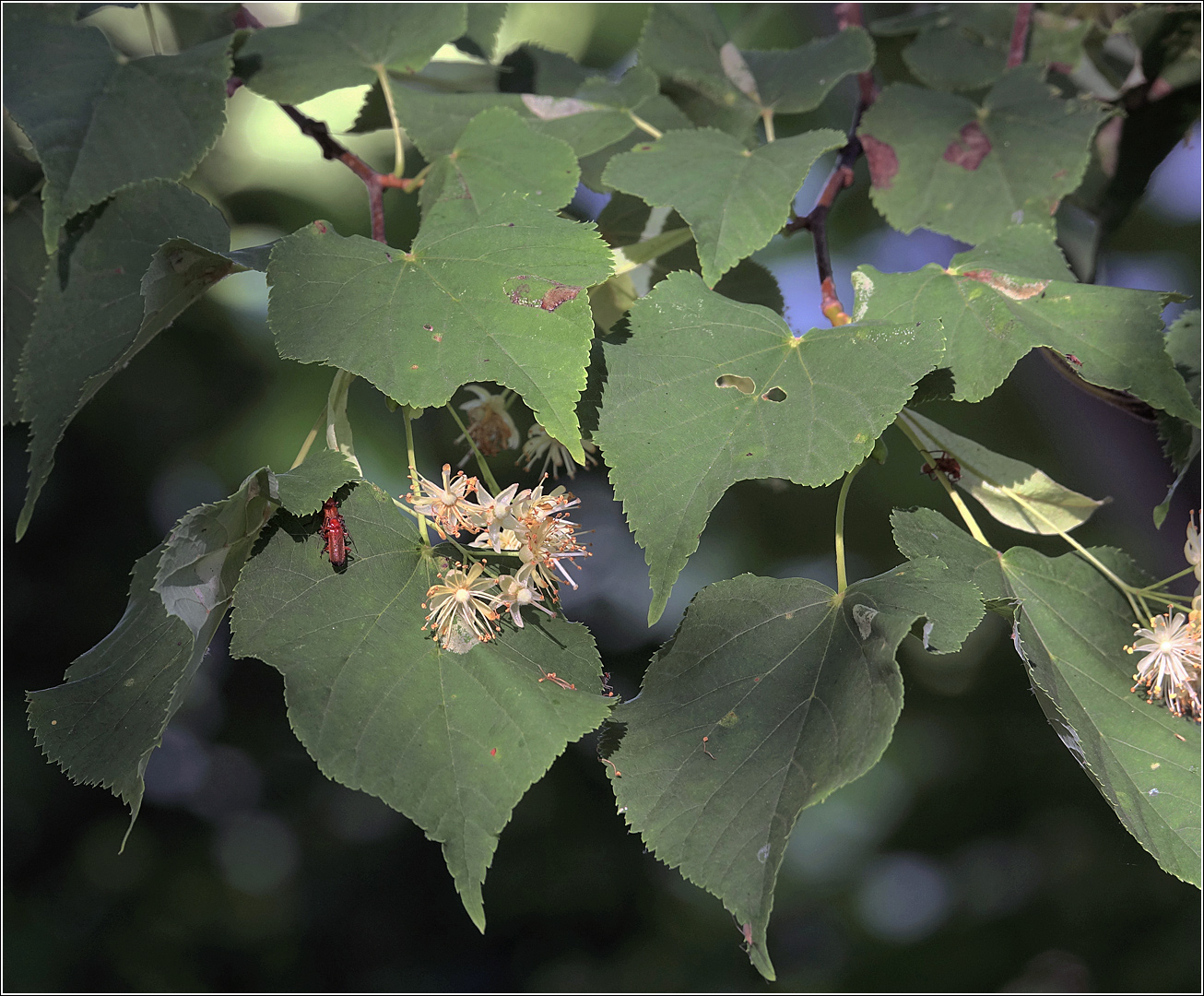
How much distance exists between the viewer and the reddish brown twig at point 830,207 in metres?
0.72

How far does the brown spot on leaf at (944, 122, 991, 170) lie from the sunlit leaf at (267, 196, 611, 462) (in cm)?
58

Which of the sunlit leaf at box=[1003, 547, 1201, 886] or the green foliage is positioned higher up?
the green foliage

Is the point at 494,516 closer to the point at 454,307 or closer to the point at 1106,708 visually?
the point at 454,307

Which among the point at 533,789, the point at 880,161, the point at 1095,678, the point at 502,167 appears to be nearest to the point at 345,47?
the point at 502,167

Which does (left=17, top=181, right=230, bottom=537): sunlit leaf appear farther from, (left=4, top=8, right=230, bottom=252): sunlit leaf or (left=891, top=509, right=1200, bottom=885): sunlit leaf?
(left=891, top=509, right=1200, bottom=885): sunlit leaf

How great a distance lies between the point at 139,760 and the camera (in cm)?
52

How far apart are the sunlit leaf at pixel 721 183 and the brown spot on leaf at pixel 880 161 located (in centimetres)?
24

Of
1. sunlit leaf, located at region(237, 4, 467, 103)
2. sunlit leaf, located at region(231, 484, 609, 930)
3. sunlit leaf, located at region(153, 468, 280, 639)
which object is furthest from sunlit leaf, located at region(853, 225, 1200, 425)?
sunlit leaf, located at region(237, 4, 467, 103)

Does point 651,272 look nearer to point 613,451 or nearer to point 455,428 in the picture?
point 613,451

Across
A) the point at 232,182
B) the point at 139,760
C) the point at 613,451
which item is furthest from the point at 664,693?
the point at 232,182

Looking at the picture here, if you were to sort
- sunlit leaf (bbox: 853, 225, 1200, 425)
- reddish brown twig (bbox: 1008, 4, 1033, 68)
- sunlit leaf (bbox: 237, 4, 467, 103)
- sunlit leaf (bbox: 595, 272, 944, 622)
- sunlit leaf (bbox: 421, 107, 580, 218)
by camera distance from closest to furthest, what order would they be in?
sunlit leaf (bbox: 595, 272, 944, 622) < sunlit leaf (bbox: 853, 225, 1200, 425) < sunlit leaf (bbox: 421, 107, 580, 218) < sunlit leaf (bbox: 237, 4, 467, 103) < reddish brown twig (bbox: 1008, 4, 1033, 68)

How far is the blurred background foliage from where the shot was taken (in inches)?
64.9

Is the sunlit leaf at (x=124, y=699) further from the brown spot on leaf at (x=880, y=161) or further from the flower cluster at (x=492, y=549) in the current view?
the brown spot on leaf at (x=880, y=161)

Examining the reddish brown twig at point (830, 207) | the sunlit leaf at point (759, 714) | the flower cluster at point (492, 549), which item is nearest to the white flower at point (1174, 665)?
the sunlit leaf at point (759, 714)
